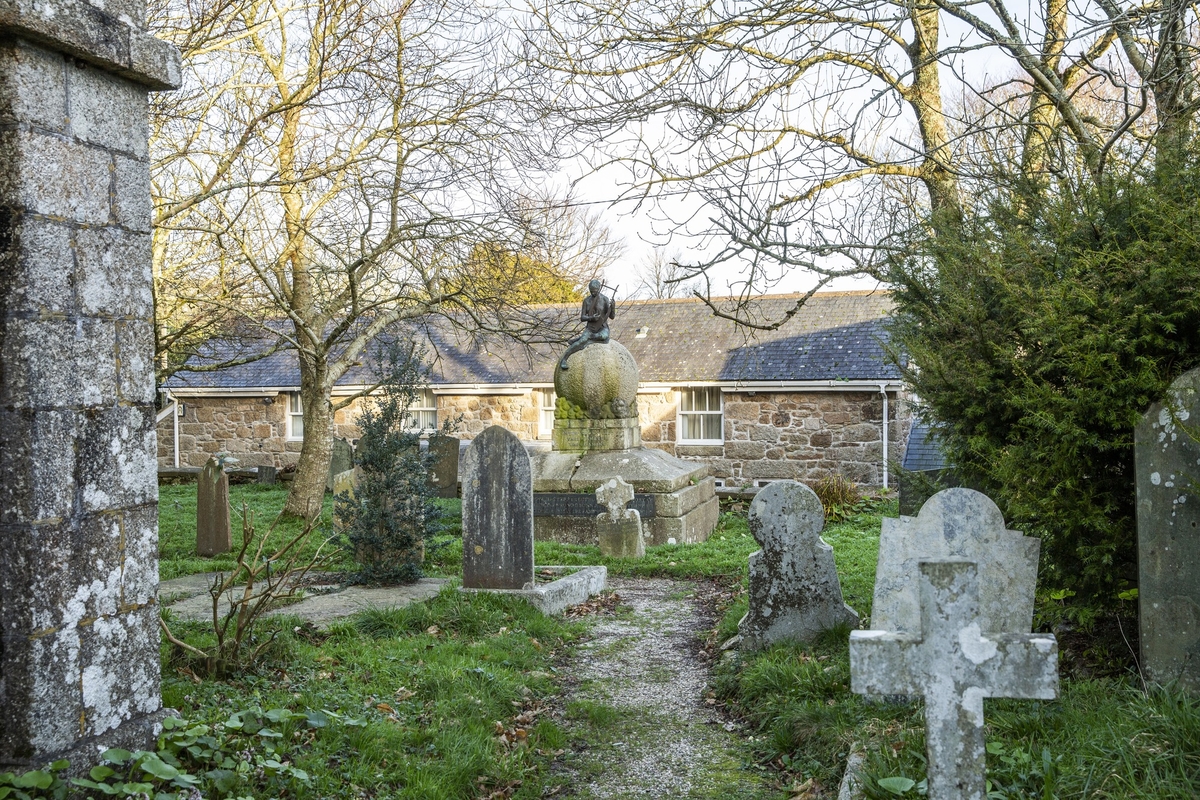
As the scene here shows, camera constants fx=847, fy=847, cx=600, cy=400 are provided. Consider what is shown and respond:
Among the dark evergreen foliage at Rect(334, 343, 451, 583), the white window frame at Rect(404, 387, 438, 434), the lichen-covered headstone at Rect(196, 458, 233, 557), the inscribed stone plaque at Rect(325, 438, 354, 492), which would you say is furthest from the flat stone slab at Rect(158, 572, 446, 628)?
the white window frame at Rect(404, 387, 438, 434)

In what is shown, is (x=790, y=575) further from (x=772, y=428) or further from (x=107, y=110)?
(x=772, y=428)

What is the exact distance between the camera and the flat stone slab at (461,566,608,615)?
25.1 ft

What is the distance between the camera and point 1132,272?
14.0ft

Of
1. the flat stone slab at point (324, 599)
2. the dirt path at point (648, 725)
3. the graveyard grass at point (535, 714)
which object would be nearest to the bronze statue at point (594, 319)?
the flat stone slab at point (324, 599)

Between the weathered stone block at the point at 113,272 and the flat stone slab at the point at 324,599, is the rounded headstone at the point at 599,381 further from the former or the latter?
the weathered stone block at the point at 113,272

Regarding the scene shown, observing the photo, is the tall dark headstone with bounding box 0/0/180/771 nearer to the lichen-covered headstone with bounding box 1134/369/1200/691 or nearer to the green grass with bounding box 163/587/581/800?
the green grass with bounding box 163/587/581/800

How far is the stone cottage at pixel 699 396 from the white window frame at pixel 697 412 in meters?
0.03

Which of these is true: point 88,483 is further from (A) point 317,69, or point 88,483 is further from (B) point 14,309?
(A) point 317,69

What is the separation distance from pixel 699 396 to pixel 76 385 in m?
17.7

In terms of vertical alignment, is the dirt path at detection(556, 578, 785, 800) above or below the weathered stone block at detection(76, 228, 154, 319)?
below

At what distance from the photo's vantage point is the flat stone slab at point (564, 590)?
7641mm

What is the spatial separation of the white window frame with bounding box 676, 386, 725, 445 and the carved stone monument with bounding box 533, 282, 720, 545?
6.15 m

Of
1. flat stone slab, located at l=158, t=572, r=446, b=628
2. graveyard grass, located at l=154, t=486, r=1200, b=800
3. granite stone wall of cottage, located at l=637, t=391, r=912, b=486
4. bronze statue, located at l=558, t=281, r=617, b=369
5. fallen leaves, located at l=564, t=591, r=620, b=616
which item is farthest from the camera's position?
granite stone wall of cottage, located at l=637, t=391, r=912, b=486

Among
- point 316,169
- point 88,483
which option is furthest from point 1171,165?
point 316,169
